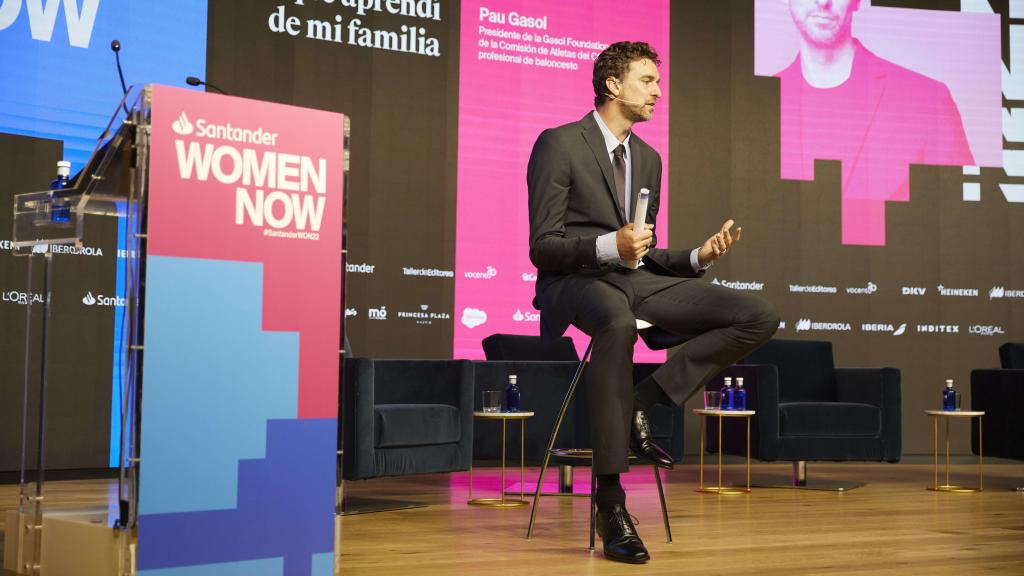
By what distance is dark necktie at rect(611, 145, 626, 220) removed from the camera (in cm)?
325

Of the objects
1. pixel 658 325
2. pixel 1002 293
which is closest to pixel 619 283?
pixel 658 325

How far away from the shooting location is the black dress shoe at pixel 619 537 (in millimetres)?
2861

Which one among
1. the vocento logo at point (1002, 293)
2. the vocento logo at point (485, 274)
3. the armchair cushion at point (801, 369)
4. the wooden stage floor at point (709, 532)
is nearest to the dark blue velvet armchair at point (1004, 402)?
the wooden stage floor at point (709, 532)

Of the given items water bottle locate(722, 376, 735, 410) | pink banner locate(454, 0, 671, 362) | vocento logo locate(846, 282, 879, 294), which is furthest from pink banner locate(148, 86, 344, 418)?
vocento logo locate(846, 282, 879, 294)

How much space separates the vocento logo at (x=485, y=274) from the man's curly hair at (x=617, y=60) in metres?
3.72

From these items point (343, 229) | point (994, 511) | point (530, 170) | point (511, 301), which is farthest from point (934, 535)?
point (511, 301)

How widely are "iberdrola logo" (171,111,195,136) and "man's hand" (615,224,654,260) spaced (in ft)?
3.85

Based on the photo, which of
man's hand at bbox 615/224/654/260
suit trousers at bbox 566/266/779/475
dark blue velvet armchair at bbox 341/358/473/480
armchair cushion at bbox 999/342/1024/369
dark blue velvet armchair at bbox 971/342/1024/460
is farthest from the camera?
armchair cushion at bbox 999/342/1024/369

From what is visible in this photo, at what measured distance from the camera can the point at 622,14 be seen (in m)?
7.46

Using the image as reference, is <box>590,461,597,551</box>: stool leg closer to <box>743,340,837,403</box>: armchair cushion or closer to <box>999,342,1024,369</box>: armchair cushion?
<box>743,340,837,403</box>: armchair cushion

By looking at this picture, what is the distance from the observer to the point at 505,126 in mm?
7094

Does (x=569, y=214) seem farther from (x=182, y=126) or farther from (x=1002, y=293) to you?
(x=1002, y=293)

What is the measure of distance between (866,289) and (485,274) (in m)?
2.91

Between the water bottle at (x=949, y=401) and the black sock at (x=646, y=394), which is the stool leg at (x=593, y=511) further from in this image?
the water bottle at (x=949, y=401)
